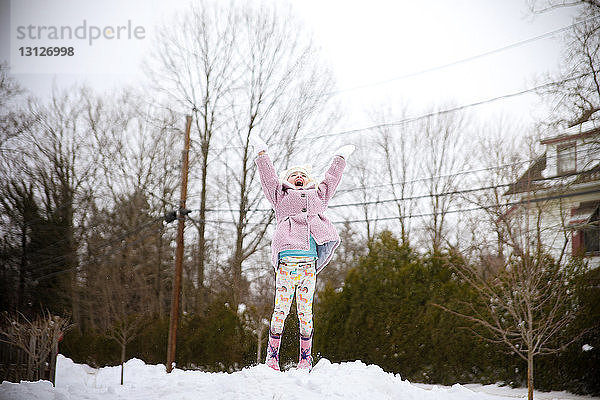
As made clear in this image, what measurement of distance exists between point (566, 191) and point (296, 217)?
802 centimetres

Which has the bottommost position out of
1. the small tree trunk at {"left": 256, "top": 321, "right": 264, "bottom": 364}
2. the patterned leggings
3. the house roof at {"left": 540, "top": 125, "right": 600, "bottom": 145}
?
the small tree trunk at {"left": 256, "top": 321, "right": 264, "bottom": 364}

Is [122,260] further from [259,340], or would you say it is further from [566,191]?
[566,191]

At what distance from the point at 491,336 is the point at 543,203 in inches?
160

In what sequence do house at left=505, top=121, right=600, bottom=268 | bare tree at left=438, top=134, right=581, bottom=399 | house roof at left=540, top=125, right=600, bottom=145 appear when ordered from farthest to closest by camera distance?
house roof at left=540, top=125, right=600, bottom=145 < house at left=505, top=121, right=600, bottom=268 < bare tree at left=438, top=134, right=581, bottom=399

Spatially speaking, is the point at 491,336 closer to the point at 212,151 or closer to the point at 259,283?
the point at 259,283

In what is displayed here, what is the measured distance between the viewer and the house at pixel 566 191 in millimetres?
10422

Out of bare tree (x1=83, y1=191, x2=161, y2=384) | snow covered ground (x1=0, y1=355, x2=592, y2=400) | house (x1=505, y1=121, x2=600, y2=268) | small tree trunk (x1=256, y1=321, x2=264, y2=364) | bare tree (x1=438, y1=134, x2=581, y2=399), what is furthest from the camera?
bare tree (x1=83, y1=191, x2=161, y2=384)

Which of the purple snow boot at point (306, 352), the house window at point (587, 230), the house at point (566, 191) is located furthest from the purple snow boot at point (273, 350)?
the house window at point (587, 230)

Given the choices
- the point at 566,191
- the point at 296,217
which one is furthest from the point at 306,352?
the point at 566,191

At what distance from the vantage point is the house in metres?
10.4

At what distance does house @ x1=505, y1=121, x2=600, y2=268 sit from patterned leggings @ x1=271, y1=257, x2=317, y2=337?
5886mm

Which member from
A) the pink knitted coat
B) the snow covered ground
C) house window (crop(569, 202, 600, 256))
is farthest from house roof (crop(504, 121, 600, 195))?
the snow covered ground

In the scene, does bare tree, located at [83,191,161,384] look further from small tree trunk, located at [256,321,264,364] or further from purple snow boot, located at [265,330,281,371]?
purple snow boot, located at [265,330,281,371]

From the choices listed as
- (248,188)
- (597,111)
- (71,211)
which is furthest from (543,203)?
(71,211)
